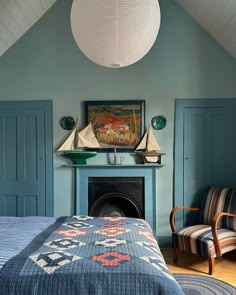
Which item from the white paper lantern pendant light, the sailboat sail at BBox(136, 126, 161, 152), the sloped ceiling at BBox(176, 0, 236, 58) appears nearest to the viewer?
the white paper lantern pendant light

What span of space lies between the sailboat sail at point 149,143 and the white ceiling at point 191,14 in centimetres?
146

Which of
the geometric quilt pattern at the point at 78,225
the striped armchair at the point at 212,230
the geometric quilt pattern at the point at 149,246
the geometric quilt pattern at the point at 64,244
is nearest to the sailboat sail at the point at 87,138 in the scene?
the striped armchair at the point at 212,230

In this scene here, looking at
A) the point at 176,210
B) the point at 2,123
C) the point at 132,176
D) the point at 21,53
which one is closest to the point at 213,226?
the point at 176,210

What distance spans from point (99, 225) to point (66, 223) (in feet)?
0.93

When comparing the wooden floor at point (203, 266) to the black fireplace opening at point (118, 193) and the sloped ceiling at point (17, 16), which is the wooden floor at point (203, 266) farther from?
the sloped ceiling at point (17, 16)

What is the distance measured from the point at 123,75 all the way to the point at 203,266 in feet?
8.35

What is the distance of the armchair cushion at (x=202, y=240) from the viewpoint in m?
3.60

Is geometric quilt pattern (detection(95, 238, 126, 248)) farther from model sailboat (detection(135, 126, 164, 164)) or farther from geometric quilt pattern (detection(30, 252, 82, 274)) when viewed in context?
model sailboat (detection(135, 126, 164, 164))

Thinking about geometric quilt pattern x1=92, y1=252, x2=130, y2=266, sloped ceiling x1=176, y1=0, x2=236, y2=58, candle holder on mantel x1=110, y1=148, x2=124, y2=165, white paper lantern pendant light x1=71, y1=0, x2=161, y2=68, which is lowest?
geometric quilt pattern x1=92, y1=252, x2=130, y2=266

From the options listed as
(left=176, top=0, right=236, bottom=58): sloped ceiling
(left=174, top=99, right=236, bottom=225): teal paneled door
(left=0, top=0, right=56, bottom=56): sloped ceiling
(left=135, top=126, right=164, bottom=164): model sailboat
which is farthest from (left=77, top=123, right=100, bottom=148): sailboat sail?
(left=176, top=0, right=236, bottom=58): sloped ceiling

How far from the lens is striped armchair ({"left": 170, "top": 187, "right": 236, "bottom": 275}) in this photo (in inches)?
142

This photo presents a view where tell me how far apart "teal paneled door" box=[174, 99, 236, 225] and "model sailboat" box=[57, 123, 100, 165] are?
1.10 m

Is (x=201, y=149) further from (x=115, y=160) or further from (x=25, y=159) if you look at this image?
(x=25, y=159)

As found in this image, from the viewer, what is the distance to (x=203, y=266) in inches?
152
